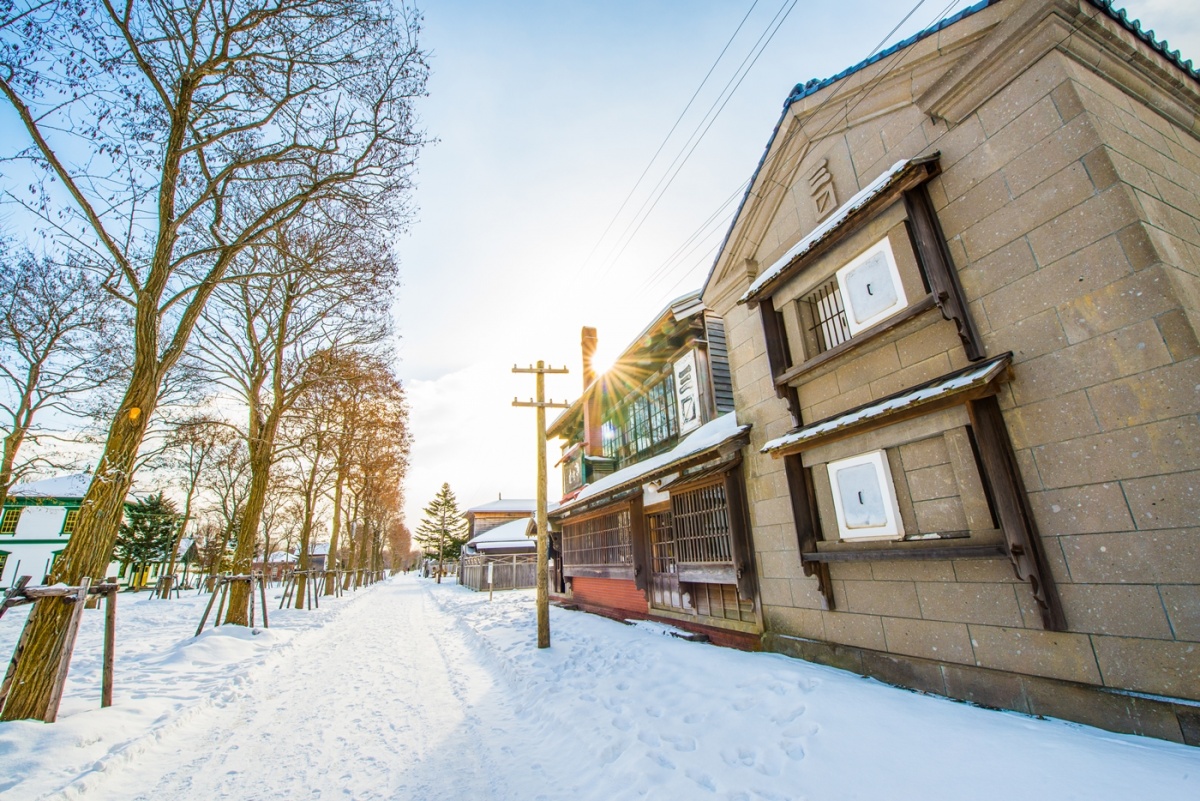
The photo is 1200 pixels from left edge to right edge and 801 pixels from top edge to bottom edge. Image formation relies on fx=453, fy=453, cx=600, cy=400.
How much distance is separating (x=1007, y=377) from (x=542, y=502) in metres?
7.82

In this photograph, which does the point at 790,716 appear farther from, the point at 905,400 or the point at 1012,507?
the point at 905,400

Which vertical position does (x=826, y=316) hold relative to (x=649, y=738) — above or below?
above

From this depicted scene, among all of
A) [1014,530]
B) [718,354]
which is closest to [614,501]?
[718,354]

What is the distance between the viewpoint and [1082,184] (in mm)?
4059

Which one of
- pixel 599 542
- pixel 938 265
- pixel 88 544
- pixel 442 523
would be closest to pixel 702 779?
pixel 938 265

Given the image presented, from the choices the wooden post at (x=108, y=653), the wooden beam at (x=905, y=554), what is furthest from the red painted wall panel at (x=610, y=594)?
the wooden post at (x=108, y=653)

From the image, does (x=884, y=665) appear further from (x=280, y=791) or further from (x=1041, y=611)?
(x=280, y=791)

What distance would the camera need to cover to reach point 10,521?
105ft

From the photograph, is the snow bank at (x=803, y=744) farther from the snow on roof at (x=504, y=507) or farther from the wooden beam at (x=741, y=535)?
the snow on roof at (x=504, y=507)

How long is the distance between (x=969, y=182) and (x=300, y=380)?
16020mm

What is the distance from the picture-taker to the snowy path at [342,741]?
12.4ft

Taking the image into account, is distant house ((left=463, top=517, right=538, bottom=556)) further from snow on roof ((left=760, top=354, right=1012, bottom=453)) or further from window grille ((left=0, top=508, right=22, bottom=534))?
window grille ((left=0, top=508, right=22, bottom=534))

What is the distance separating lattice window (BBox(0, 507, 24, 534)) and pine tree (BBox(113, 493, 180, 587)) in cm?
557

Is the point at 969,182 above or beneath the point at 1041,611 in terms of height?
above
